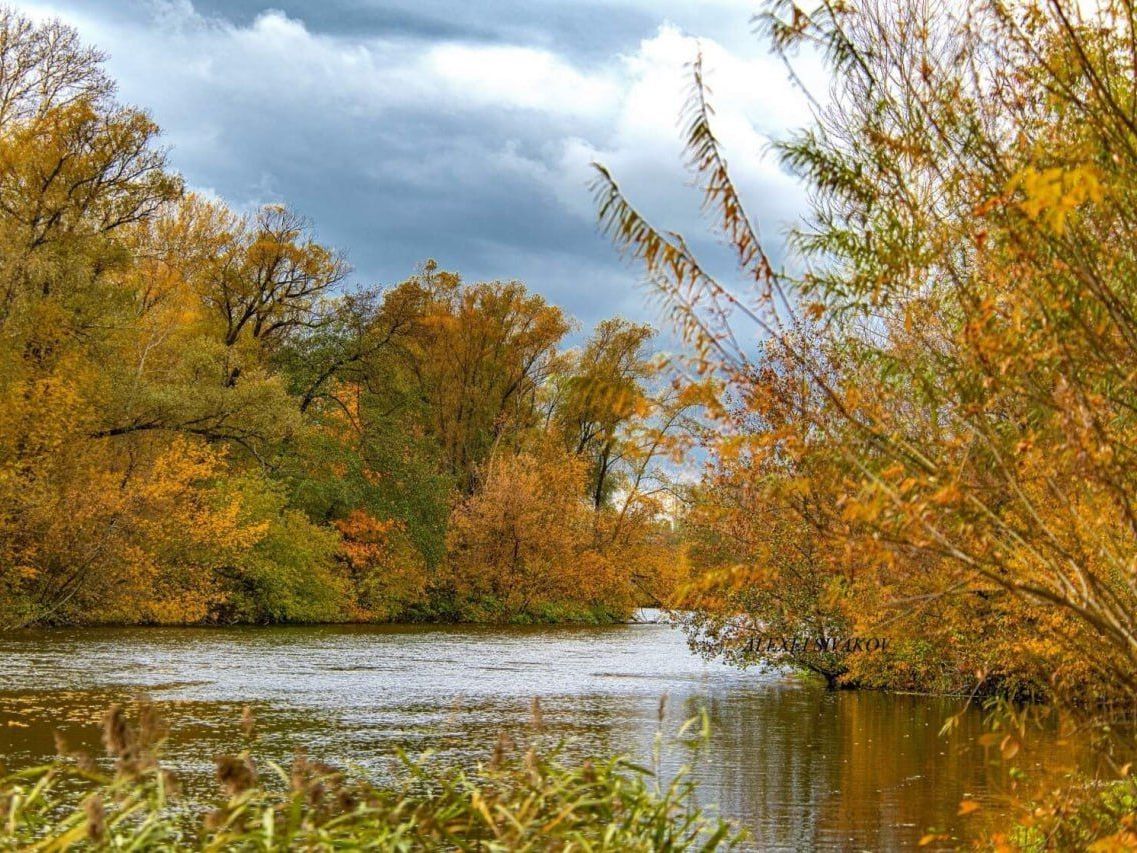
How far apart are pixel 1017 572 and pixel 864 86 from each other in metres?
6.33

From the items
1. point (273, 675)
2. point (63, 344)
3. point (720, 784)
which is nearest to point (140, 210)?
point (63, 344)

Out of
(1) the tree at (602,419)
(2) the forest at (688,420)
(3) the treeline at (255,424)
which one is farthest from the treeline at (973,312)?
(1) the tree at (602,419)

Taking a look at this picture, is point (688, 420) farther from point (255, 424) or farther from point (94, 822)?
point (255, 424)

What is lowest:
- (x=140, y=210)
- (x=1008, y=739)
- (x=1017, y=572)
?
(x=1008, y=739)

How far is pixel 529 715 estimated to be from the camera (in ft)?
60.2

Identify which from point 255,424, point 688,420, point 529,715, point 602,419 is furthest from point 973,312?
point 602,419

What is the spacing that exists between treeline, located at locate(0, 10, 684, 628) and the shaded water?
4.14 meters

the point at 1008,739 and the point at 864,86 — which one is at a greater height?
the point at 864,86

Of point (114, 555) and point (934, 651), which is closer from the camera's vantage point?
point (934, 651)

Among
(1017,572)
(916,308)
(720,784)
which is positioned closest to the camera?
(916,308)

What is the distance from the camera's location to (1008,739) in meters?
5.61

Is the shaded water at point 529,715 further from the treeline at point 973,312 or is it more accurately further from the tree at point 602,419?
the tree at point 602,419

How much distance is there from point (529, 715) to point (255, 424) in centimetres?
1881

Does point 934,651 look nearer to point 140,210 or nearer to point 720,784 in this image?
point 720,784
